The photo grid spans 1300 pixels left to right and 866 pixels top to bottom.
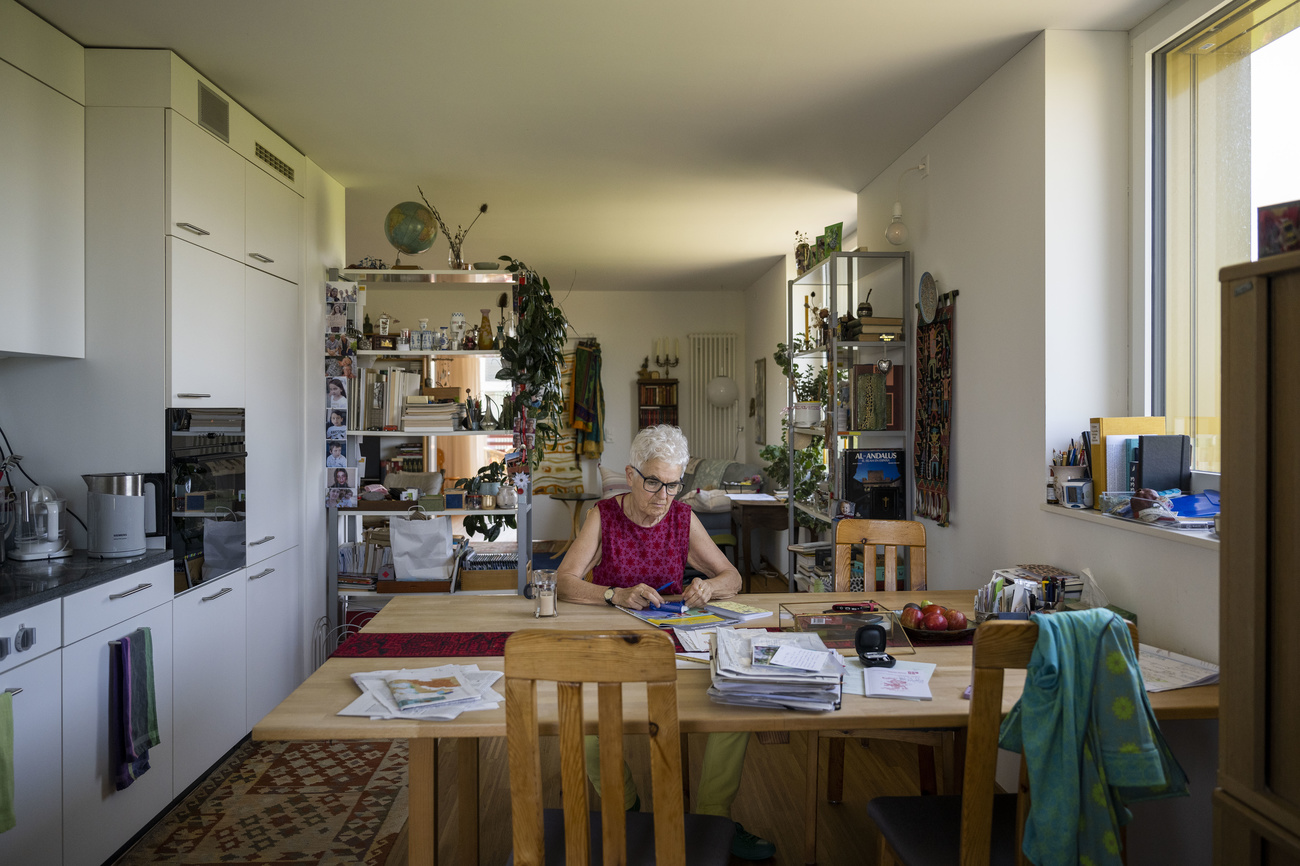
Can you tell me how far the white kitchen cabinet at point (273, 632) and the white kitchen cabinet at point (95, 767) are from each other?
0.74 meters

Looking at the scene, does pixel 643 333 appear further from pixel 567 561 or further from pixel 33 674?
pixel 33 674

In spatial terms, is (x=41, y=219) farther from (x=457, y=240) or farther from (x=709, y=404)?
(x=709, y=404)

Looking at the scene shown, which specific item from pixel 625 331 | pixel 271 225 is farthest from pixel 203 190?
pixel 625 331

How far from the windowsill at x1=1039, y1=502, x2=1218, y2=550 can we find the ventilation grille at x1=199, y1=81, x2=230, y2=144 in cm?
354

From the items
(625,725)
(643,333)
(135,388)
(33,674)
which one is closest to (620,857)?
(625,725)

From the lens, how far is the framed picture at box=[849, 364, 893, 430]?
13.4 feet

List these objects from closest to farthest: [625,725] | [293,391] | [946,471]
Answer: [625,725], [946,471], [293,391]

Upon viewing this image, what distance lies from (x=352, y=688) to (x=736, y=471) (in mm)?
5918

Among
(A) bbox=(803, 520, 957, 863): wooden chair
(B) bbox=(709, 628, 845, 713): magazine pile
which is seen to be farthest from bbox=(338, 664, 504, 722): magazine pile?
(A) bbox=(803, 520, 957, 863): wooden chair

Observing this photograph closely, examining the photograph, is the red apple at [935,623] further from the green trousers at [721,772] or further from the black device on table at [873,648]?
the green trousers at [721,772]

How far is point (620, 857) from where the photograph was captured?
58.8 inches

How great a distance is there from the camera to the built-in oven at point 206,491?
118 inches

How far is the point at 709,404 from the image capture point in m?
9.01

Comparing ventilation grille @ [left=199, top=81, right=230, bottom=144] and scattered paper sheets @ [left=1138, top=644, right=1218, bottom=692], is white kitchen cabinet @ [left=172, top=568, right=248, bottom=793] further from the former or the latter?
scattered paper sheets @ [left=1138, top=644, right=1218, bottom=692]
